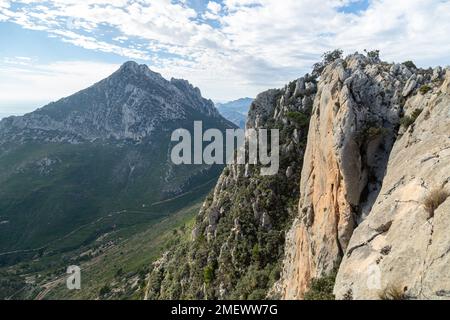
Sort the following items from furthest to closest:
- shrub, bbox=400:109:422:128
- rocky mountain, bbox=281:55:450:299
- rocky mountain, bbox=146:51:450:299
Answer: shrub, bbox=400:109:422:128 < rocky mountain, bbox=281:55:450:299 < rocky mountain, bbox=146:51:450:299

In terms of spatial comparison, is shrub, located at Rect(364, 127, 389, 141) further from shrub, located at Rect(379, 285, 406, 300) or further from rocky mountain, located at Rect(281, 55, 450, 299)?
shrub, located at Rect(379, 285, 406, 300)

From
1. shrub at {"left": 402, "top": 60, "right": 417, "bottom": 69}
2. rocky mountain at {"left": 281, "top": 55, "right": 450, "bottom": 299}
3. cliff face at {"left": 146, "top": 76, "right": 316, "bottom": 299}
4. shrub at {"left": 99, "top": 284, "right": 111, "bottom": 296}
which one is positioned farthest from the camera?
shrub at {"left": 99, "top": 284, "right": 111, "bottom": 296}

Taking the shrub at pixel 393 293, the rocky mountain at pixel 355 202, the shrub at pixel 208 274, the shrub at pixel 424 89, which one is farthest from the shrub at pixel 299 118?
the shrub at pixel 393 293

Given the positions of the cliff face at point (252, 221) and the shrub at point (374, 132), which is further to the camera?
the cliff face at point (252, 221)

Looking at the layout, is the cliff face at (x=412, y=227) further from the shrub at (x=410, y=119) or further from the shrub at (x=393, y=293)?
the shrub at (x=410, y=119)

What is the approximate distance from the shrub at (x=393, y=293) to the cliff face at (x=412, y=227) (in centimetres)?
8

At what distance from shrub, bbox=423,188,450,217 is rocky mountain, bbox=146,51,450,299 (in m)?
0.08

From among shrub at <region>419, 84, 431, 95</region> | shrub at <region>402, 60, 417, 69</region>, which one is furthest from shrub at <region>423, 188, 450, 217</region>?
shrub at <region>402, 60, 417, 69</region>

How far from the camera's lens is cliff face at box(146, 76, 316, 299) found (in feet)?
239

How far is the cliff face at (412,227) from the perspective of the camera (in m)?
21.7

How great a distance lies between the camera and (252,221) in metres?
82.2

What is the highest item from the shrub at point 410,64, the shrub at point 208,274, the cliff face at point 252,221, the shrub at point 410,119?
the shrub at point 410,64

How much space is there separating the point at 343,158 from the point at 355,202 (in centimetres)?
477
